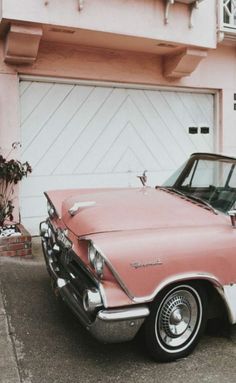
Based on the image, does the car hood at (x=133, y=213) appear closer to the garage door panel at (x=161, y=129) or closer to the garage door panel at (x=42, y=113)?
the garage door panel at (x=42, y=113)

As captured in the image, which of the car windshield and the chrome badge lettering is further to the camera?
the car windshield

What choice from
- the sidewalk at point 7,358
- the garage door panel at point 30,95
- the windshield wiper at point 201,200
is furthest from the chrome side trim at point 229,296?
the garage door panel at point 30,95

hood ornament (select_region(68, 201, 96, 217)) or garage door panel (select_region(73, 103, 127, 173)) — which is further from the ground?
garage door panel (select_region(73, 103, 127, 173))

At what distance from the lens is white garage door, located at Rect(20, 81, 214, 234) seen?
7.03 meters

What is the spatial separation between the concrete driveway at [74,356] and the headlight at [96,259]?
2.49 feet

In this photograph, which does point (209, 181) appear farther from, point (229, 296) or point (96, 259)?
point (96, 259)

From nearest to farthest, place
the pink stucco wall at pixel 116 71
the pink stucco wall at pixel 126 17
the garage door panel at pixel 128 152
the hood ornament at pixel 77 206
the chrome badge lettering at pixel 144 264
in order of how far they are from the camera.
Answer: the chrome badge lettering at pixel 144 264, the hood ornament at pixel 77 206, the pink stucco wall at pixel 126 17, the pink stucco wall at pixel 116 71, the garage door panel at pixel 128 152

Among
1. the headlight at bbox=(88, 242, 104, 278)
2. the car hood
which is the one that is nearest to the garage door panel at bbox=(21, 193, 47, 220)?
the car hood

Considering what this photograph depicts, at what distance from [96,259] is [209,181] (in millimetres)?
1655

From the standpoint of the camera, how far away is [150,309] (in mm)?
3102

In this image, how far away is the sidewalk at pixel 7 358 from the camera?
3062 millimetres

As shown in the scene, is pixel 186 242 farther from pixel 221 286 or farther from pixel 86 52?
pixel 86 52

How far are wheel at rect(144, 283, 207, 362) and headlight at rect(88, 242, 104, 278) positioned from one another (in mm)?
476

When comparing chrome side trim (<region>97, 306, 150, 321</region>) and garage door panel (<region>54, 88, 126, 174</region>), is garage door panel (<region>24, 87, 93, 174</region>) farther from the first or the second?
chrome side trim (<region>97, 306, 150, 321</region>)
